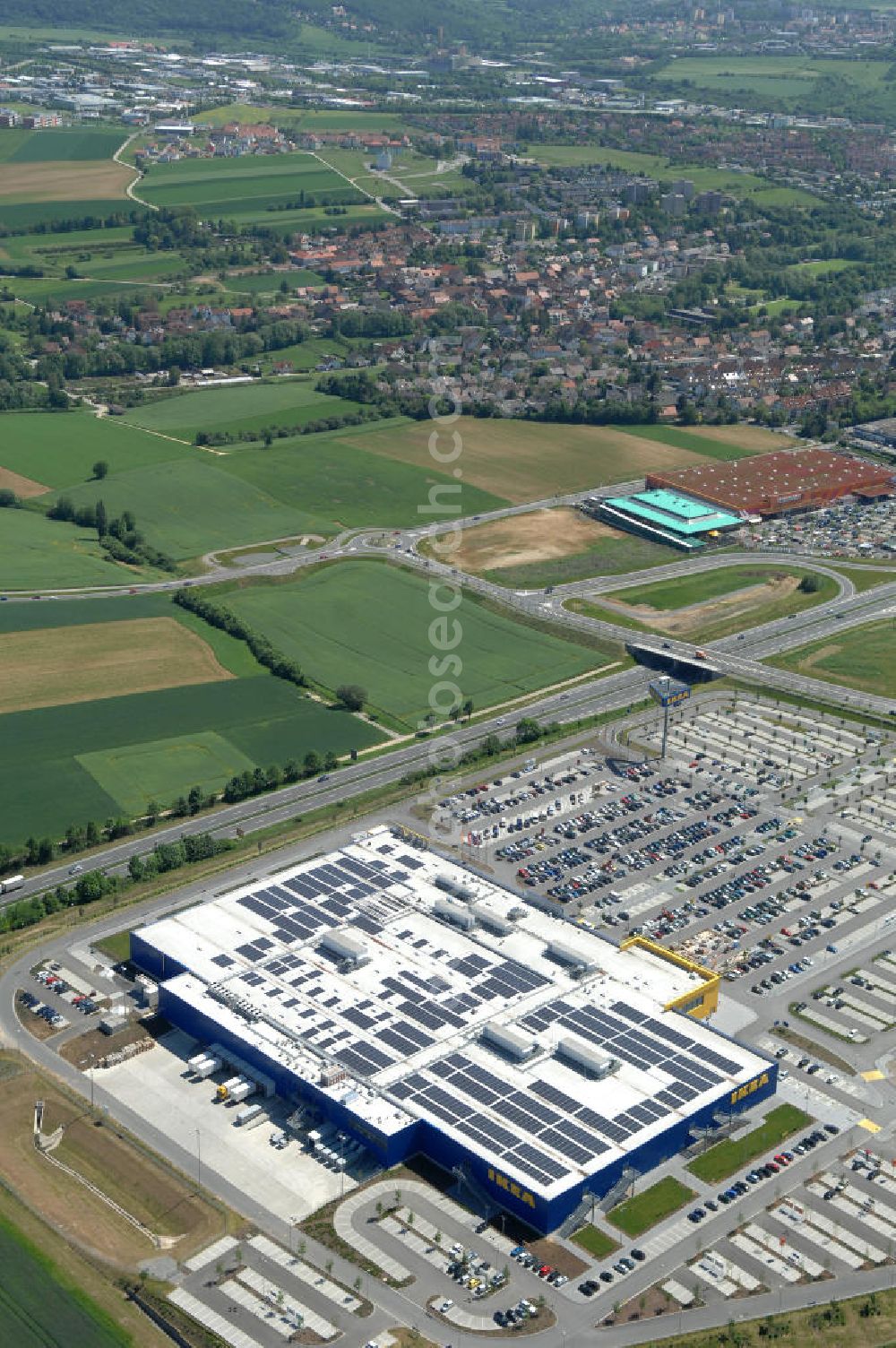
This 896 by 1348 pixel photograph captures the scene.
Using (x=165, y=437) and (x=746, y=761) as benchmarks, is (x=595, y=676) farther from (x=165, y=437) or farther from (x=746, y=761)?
(x=165, y=437)

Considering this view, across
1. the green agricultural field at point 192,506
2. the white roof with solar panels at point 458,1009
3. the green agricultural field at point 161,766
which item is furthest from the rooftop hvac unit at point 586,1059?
the green agricultural field at point 192,506

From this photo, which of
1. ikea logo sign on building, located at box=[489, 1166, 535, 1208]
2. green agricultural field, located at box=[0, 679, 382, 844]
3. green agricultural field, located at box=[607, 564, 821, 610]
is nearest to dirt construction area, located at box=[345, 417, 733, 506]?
green agricultural field, located at box=[607, 564, 821, 610]

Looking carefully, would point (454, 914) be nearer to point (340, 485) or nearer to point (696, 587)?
point (696, 587)

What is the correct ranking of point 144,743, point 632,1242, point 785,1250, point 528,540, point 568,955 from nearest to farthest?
point 785,1250 → point 632,1242 → point 568,955 → point 144,743 → point 528,540

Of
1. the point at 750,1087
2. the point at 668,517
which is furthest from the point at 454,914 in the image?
the point at 668,517

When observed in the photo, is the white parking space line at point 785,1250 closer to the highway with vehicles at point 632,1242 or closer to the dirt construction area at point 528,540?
the highway with vehicles at point 632,1242

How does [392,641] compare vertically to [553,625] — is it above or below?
below

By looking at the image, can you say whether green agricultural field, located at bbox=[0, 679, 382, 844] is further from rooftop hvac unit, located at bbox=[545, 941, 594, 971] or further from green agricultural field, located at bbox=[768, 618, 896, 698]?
green agricultural field, located at bbox=[768, 618, 896, 698]

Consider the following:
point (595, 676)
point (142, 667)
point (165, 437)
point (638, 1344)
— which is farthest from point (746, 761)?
point (165, 437)
